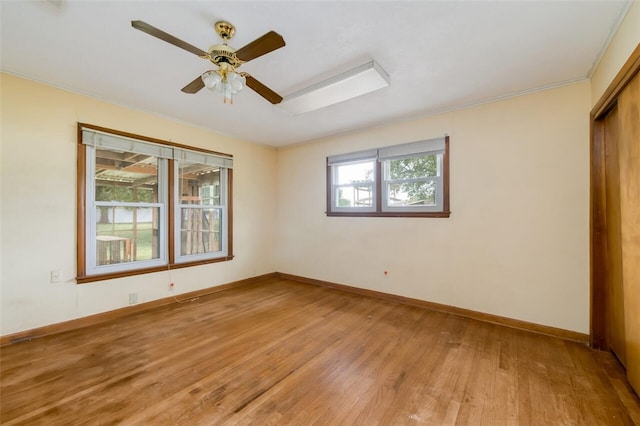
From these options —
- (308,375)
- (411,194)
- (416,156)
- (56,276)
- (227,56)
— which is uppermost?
(227,56)

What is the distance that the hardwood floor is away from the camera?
1.52m

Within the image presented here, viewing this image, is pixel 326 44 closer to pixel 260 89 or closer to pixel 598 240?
pixel 260 89

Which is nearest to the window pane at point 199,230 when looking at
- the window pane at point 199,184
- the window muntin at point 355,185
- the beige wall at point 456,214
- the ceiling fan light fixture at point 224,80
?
the window pane at point 199,184

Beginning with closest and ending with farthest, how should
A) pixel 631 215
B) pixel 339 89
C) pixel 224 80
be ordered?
1. pixel 631 215
2. pixel 224 80
3. pixel 339 89

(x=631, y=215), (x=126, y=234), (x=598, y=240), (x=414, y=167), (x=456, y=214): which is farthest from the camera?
(x=414, y=167)

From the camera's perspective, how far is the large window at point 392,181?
323 cm

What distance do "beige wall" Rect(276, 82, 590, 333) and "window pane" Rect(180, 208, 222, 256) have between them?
2315 mm

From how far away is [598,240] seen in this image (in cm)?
222

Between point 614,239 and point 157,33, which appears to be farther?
point 614,239

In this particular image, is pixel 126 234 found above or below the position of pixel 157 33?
below

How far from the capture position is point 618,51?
1758mm

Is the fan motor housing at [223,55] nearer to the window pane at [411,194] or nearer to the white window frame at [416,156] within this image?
the white window frame at [416,156]

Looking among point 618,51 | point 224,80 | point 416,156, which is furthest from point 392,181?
point 224,80

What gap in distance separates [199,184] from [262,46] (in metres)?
2.90
